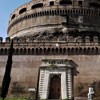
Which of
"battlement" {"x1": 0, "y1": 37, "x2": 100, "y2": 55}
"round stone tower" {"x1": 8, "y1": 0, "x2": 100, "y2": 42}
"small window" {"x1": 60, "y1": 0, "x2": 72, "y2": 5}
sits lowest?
"battlement" {"x1": 0, "y1": 37, "x2": 100, "y2": 55}

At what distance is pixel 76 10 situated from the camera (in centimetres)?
3662

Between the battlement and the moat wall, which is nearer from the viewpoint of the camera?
the moat wall

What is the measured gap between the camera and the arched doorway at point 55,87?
2778cm

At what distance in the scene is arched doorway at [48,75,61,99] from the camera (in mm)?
27781

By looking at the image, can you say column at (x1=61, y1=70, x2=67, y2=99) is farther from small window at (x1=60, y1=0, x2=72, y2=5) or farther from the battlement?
small window at (x1=60, y1=0, x2=72, y2=5)

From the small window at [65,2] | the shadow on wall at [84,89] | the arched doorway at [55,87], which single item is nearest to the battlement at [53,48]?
the arched doorway at [55,87]

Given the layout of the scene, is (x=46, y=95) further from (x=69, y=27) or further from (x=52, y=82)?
(x=69, y=27)

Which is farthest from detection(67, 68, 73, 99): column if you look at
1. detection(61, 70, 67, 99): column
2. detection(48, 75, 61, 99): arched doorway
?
detection(48, 75, 61, 99): arched doorway

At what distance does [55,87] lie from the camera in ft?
92.4

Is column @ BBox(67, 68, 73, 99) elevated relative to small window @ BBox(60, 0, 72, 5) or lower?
lower

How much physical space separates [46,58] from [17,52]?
289 centimetres

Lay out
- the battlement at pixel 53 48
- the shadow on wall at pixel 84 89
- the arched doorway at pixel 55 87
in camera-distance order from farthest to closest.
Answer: the battlement at pixel 53 48 → the arched doorway at pixel 55 87 → the shadow on wall at pixel 84 89

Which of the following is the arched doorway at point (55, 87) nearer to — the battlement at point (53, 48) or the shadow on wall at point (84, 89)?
the shadow on wall at point (84, 89)

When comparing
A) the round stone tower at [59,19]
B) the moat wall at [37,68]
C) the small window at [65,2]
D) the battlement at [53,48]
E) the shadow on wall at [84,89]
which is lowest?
the shadow on wall at [84,89]
